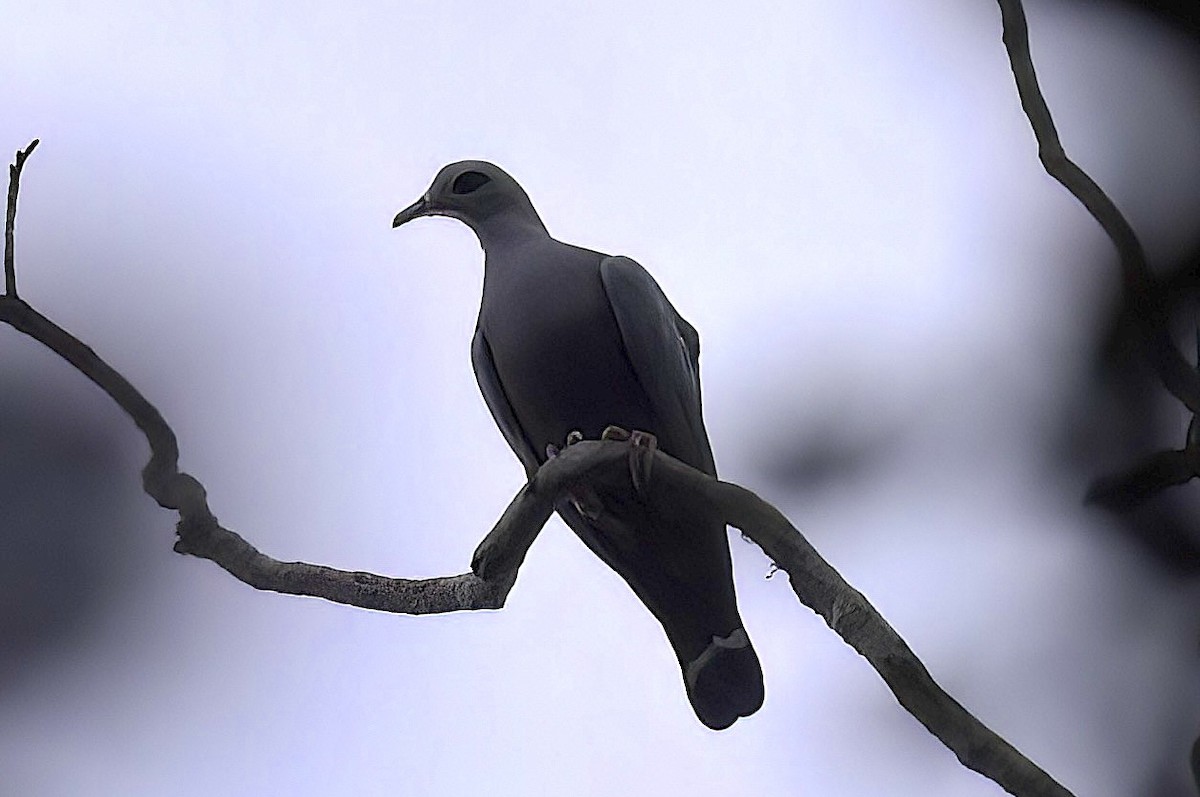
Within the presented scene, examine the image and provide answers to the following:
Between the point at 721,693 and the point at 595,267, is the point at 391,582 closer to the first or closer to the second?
the point at 721,693

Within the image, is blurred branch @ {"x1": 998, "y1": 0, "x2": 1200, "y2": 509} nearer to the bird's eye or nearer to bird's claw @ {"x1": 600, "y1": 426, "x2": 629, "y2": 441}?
bird's claw @ {"x1": 600, "y1": 426, "x2": 629, "y2": 441}

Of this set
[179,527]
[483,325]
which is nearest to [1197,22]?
[179,527]

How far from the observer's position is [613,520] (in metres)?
2.78

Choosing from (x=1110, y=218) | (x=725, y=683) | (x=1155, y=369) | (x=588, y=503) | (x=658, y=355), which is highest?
(x=1110, y=218)

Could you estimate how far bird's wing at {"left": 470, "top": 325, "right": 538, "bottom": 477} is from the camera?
3.14 metres

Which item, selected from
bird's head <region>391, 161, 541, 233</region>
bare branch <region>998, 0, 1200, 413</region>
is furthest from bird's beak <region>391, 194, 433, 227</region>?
bare branch <region>998, 0, 1200, 413</region>

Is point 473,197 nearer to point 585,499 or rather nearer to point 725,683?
point 585,499

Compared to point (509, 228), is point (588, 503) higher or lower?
lower

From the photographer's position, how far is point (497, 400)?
10.3 ft

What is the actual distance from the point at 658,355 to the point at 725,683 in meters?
0.77

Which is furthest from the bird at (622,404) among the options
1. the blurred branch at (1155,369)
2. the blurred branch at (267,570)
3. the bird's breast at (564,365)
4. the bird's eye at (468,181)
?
the blurred branch at (1155,369)

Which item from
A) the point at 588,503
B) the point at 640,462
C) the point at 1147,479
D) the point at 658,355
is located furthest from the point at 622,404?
the point at 1147,479

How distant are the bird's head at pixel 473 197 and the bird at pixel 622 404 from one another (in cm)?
27

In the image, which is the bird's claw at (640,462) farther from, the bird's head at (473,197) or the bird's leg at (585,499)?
the bird's head at (473,197)
